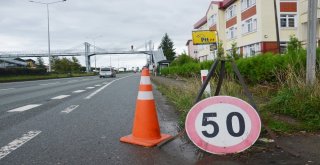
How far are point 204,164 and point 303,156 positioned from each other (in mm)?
1115

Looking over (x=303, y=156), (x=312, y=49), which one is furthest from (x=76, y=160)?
(x=312, y=49)

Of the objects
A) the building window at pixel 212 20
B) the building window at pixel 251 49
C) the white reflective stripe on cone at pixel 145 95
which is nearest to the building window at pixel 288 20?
the building window at pixel 251 49

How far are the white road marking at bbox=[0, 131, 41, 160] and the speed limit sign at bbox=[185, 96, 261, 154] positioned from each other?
222 cm

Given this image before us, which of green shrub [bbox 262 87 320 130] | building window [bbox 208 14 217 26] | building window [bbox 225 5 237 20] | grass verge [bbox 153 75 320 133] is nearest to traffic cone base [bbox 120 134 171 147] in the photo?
grass verge [bbox 153 75 320 133]

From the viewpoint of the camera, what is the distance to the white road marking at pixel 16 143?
16.5 feet

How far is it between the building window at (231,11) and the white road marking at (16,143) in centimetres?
4359

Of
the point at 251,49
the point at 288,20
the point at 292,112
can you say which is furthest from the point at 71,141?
the point at 251,49

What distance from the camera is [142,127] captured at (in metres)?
5.65

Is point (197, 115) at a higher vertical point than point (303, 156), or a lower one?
higher

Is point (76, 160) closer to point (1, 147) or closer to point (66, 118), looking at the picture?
point (1, 147)

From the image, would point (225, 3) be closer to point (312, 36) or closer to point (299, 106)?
point (312, 36)

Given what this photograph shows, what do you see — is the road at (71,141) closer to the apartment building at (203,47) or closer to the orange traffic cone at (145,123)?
the orange traffic cone at (145,123)

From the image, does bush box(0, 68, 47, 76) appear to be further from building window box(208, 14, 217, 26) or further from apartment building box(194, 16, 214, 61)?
building window box(208, 14, 217, 26)

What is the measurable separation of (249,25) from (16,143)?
1559 inches
